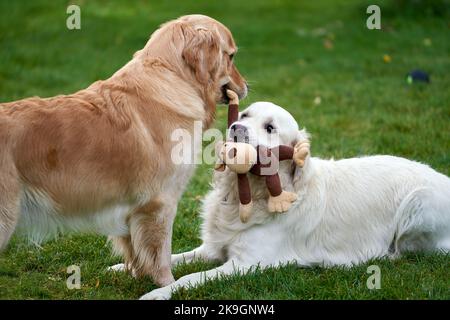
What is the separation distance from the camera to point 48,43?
1162 cm

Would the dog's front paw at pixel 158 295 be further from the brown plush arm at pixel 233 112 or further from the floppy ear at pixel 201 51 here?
the floppy ear at pixel 201 51

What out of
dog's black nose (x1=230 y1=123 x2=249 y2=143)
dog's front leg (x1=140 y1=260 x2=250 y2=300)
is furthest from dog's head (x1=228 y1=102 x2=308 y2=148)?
dog's front leg (x1=140 y1=260 x2=250 y2=300)

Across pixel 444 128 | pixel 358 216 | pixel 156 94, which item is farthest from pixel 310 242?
pixel 444 128

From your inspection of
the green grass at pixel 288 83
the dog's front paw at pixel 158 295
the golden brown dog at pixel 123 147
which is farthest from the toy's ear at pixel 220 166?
the dog's front paw at pixel 158 295

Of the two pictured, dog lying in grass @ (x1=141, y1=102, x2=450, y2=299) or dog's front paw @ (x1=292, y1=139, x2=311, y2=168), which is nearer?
dog's front paw @ (x1=292, y1=139, x2=311, y2=168)

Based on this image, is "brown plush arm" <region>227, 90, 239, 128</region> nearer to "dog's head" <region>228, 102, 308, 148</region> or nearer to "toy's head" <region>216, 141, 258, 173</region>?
"dog's head" <region>228, 102, 308, 148</region>

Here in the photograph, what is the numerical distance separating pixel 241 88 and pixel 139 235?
3.78ft

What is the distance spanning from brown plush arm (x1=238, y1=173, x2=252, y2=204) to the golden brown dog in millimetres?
352

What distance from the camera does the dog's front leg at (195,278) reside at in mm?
3990

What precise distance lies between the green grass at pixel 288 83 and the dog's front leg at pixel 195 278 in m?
0.08

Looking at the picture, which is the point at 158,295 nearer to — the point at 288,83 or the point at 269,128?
the point at 269,128

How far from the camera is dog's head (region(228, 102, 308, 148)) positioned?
4.23m

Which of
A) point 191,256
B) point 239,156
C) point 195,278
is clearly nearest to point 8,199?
point 195,278

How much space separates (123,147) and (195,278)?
0.94 m
